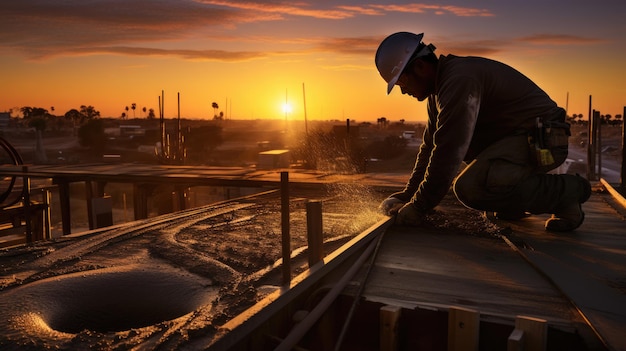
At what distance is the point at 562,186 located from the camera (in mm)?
3902

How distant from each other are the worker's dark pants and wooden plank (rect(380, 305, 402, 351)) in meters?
1.81

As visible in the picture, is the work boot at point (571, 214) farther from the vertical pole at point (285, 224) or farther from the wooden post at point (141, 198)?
the wooden post at point (141, 198)

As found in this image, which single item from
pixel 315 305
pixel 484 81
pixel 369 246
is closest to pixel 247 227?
pixel 369 246

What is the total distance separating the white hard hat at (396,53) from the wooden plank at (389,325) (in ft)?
6.54

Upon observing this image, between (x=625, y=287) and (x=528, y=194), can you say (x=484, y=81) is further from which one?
(x=625, y=287)

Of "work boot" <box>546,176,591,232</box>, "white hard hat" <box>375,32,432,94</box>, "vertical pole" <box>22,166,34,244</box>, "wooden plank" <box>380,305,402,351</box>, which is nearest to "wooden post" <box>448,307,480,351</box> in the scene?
"wooden plank" <box>380,305,402,351</box>

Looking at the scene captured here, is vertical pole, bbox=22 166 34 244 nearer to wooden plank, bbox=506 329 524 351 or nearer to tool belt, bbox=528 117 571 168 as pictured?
tool belt, bbox=528 117 571 168

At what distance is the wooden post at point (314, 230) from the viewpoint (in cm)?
281

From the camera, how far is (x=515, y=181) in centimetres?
382

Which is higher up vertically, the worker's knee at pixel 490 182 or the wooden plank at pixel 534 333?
the worker's knee at pixel 490 182

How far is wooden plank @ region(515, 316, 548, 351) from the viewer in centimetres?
213

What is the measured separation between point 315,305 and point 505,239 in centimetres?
176

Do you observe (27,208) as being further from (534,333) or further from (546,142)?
(534,333)

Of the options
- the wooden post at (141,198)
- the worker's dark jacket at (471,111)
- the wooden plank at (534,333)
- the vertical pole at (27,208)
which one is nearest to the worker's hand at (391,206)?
the worker's dark jacket at (471,111)
